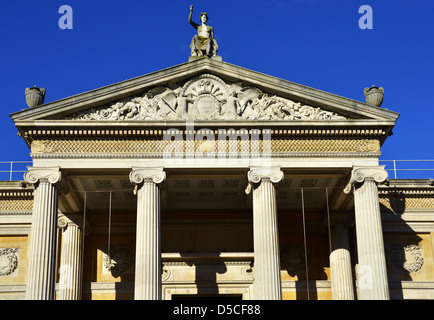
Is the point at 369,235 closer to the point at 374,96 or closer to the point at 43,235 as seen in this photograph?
the point at 374,96

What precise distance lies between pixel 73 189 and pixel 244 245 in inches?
286

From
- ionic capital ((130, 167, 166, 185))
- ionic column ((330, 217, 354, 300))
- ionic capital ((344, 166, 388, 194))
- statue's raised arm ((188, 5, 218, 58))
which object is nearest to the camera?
ionic capital ((130, 167, 166, 185))

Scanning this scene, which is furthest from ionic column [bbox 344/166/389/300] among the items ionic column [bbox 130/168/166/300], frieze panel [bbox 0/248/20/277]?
frieze panel [bbox 0/248/20/277]

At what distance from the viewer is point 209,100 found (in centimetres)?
2533

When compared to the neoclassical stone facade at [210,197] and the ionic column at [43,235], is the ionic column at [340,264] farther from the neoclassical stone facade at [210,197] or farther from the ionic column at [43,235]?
the ionic column at [43,235]

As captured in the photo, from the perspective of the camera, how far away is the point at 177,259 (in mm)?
28375

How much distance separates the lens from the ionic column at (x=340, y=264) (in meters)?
27.5

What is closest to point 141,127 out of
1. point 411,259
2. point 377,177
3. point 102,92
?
point 102,92

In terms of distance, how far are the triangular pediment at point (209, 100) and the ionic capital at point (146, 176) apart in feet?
6.07

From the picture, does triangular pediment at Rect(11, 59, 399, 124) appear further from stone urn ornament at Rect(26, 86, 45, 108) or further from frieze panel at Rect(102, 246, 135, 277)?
frieze panel at Rect(102, 246, 135, 277)

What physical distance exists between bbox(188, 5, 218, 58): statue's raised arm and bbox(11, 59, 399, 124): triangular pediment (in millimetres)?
1131

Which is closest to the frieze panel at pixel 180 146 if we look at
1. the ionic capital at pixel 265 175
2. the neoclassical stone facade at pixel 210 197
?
the neoclassical stone facade at pixel 210 197

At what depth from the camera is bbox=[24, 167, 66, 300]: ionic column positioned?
23.2m

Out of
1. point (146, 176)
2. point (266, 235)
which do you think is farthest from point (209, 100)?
point (266, 235)
